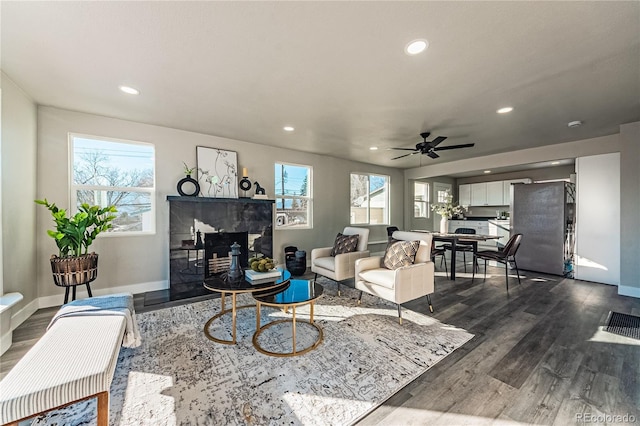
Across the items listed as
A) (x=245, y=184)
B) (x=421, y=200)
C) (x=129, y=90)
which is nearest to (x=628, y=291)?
(x=421, y=200)

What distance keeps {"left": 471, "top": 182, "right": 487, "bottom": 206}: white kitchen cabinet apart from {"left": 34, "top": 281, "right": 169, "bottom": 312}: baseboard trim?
9032mm

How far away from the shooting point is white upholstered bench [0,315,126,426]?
1094 millimetres

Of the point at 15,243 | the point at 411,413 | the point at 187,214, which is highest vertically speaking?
the point at 187,214

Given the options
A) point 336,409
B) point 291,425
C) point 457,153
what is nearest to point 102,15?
point 291,425

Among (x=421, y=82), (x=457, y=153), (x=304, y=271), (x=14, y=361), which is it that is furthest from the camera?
(x=457, y=153)

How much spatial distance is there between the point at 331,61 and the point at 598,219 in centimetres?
535

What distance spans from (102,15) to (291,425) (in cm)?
292

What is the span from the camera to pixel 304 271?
15.6ft

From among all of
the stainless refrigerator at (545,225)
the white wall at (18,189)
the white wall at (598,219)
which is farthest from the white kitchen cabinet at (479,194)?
the white wall at (18,189)

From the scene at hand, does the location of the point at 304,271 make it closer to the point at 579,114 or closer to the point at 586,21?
the point at 586,21

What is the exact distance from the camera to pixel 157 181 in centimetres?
395

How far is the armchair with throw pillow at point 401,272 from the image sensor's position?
2.75 metres

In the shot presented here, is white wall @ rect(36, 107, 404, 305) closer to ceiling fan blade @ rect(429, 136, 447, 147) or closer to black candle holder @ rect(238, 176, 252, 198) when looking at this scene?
black candle holder @ rect(238, 176, 252, 198)

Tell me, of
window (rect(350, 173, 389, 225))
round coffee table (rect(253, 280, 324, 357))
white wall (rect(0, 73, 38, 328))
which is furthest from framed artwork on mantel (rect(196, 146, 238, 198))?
window (rect(350, 173, 389, 225))
